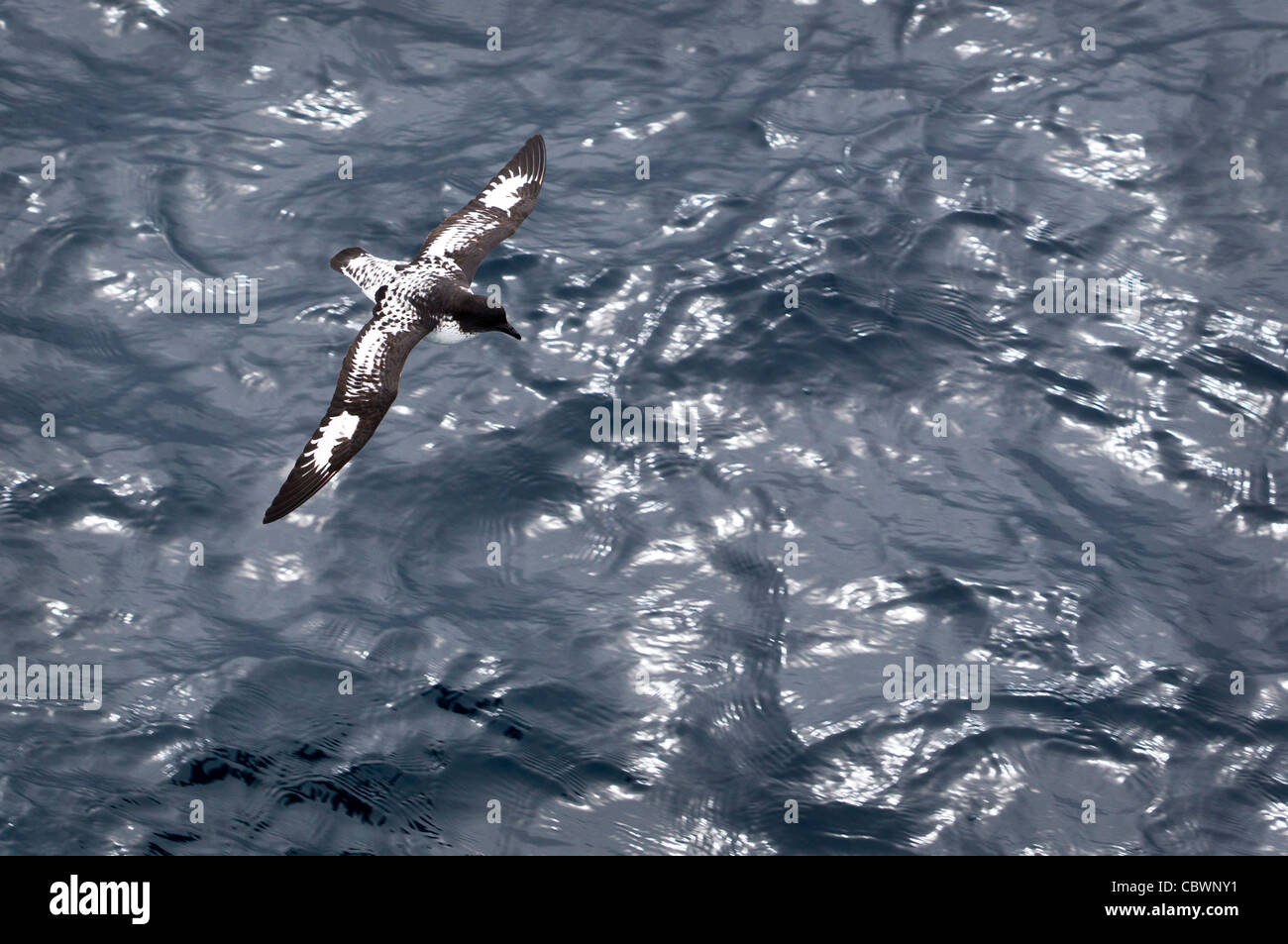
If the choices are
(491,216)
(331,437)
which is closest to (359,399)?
(331,437)

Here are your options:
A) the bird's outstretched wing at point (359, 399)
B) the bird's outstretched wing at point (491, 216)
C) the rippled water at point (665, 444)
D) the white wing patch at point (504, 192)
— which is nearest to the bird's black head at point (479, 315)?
the bird's outstretched wing at point (359, 399)

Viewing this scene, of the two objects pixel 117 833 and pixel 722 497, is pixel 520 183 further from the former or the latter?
pixel 117 833

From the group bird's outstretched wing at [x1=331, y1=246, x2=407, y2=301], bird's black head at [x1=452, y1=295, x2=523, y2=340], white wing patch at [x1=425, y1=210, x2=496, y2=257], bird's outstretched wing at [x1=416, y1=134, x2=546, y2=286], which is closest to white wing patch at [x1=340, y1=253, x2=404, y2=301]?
bird's outstretched wing at [x1=331, y1=246, x2=407, y2=301]

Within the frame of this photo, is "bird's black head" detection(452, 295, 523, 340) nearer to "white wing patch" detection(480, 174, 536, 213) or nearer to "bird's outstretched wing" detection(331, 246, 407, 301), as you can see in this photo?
"bird's outstretched wing" detection(331, 246, 407, 301)

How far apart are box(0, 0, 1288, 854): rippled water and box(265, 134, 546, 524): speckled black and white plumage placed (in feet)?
4.87

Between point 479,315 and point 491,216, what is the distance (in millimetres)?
2645

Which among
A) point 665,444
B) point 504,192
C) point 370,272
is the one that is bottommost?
point 665,444

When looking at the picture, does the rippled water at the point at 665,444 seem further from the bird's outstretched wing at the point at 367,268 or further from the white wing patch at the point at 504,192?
the bird's outstretched wing at the point at 367,268

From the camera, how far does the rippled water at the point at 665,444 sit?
14.8m

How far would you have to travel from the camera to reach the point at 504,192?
19.1 metres

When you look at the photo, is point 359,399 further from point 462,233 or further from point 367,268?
point 462,233

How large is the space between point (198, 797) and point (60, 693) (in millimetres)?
2255

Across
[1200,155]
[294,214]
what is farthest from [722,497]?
[1200,155]

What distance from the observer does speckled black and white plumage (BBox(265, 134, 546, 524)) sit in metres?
15.4
